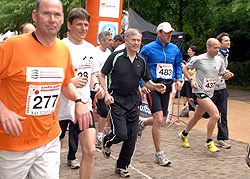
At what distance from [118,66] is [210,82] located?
253 centimetres

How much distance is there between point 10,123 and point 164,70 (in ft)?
13.1

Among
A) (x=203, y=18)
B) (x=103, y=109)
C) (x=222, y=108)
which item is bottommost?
(x=103, y=109)

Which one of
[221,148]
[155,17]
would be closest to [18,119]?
[221,148]

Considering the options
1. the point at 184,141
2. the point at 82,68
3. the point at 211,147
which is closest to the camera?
the point at 82,68

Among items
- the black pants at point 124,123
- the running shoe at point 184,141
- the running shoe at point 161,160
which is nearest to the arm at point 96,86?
the black pants at point 124,123

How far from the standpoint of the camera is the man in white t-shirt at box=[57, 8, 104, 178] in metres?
3.93

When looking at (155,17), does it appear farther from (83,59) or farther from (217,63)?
(83,59)

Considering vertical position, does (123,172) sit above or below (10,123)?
below

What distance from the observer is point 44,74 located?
9.33ft

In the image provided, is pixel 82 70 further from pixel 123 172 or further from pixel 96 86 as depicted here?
pixel 123 172

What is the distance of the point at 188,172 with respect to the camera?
539 centimetres

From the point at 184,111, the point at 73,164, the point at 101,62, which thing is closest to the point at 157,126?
the point at 73,164

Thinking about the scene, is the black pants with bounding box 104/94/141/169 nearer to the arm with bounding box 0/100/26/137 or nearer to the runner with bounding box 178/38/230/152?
the runner with bounding box 178/38/230/152

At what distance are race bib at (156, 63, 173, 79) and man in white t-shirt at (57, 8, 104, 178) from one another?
5.75 ft
